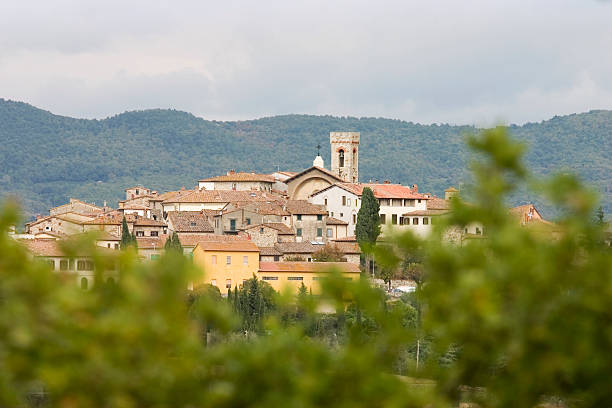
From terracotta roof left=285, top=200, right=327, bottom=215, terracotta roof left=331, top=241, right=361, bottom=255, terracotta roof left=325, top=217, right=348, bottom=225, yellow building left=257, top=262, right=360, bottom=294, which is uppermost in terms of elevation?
terracotta roof left=285, top=200, right=327, bottom=215

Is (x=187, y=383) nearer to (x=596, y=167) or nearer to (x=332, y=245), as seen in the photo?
(x=332, y=245)

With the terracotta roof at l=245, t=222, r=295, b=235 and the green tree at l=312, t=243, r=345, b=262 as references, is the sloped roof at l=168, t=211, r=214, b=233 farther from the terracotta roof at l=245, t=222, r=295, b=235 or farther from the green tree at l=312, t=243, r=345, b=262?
the green tree at l=312, t=243, r=345, b=262

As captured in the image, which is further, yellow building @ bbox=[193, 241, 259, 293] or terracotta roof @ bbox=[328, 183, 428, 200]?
terracotta roof @ bbox=[328, 183, 428, 200]

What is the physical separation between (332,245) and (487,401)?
48752 mm

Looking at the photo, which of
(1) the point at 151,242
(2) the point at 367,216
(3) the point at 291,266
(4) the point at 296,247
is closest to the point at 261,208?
(4) the point at 296,247

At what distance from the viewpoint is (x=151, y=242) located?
5566 centimetres

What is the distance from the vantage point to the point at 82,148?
18912cm

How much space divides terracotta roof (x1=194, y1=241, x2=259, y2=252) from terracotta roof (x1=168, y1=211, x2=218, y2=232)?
5.57m

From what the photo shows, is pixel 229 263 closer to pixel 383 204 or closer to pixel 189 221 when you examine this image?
pixel 189 221

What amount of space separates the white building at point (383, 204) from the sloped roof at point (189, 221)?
20.8 feet

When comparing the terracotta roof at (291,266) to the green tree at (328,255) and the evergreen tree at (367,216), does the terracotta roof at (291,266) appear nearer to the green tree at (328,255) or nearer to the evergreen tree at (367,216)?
the green tree at (328,255)


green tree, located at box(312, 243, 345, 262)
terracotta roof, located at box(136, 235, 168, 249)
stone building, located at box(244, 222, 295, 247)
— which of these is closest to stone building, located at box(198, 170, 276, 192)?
terracotta roof, located at box(136, 235, 168, 249)

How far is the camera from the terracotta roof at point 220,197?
6425cm

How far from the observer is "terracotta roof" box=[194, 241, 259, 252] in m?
51.1
